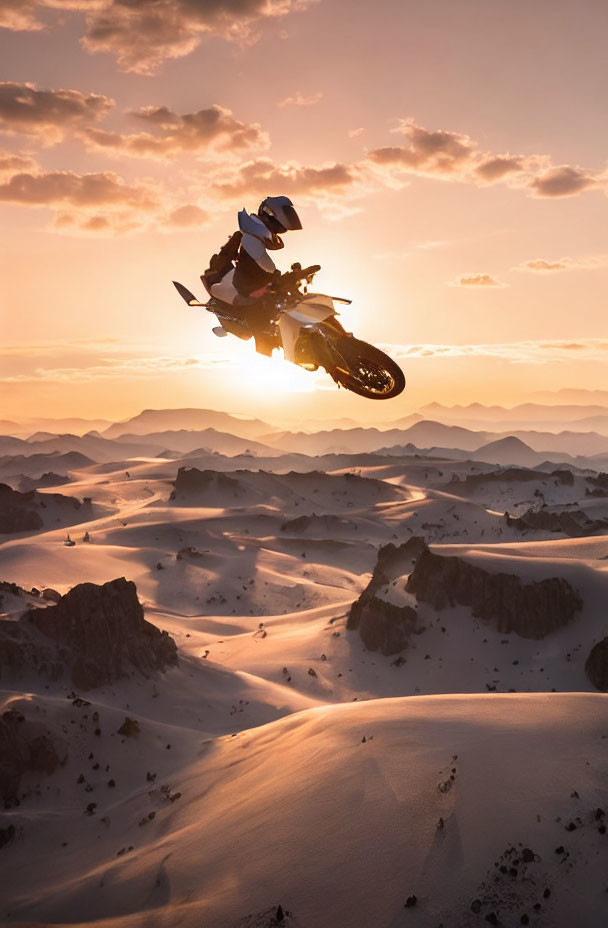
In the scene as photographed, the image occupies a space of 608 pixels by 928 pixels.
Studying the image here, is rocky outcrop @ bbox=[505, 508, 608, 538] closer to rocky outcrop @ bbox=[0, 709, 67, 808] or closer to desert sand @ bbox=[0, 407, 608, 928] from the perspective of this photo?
desert sand @ bbox=[0, 407, 608, 928]

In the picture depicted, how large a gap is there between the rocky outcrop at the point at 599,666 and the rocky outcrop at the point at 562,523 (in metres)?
32.7

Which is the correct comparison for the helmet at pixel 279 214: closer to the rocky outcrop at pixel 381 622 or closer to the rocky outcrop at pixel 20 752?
the rocky outcrop at pixel 20 752

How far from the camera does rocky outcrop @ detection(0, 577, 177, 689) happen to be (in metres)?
28.0

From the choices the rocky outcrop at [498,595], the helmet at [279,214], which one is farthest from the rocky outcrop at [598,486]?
the helmet at [279,214]

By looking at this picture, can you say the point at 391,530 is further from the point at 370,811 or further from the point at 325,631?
the point at 370,811

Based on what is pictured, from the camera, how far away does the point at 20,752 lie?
812 inches

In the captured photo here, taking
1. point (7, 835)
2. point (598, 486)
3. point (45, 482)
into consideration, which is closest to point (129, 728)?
point (7, 835)

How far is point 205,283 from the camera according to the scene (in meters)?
10.7

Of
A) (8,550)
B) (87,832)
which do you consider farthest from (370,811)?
(8,550)

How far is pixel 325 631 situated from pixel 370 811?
31999mm

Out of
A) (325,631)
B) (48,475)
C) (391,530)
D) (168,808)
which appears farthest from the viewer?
(48,475)

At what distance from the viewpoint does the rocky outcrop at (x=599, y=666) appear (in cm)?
2884

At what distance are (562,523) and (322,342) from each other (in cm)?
6484

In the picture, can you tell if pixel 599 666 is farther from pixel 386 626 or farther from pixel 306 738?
pixel 306 738
